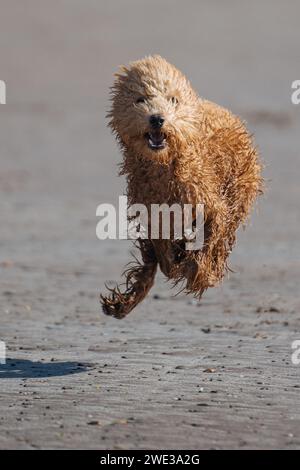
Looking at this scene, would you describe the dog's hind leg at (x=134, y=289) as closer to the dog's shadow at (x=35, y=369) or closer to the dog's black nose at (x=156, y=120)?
the dog's shadow at (x=35, y=369)

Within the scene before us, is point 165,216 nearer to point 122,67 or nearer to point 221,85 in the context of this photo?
point 122,67

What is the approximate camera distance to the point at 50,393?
25.2ft

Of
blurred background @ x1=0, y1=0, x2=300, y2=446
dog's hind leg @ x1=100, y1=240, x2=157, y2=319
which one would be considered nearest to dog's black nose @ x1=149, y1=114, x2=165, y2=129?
dog's hind leg @ x1=100, y1=240, x2=157, y2=319

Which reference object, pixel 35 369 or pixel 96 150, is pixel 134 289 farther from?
pixel 96 150

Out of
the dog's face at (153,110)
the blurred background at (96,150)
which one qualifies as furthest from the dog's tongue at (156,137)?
the blurred background at (96,150)

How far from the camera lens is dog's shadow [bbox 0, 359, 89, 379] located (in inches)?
325

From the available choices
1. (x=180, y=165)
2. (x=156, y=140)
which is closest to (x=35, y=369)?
(x=180, y=165)

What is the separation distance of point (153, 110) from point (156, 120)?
0.10 metres

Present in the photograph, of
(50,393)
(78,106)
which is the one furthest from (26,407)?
(78,106)

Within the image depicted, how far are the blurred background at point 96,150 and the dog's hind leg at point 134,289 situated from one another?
1.64 feet
